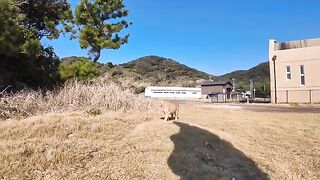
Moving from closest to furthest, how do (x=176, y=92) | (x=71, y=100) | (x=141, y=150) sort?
(x=141, y=150) → (x=71, y=100) → (x=176, y=92)

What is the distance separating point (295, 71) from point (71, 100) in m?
25.8

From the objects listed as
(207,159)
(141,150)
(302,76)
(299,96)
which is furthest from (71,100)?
(302,76)

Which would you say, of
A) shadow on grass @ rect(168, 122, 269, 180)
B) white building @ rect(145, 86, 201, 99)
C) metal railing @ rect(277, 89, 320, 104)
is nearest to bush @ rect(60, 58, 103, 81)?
shadow on grass @ rect(168, 122, 269, 180)

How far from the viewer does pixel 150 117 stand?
41.3 feet

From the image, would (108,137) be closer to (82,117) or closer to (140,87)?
(82,117)

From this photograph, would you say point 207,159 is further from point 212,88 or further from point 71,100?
point 212,88

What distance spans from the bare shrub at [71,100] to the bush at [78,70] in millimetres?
510

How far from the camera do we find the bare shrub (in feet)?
37.0

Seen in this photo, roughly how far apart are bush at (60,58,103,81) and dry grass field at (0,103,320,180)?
3551mm

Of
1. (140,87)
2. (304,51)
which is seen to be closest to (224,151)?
(140,87)

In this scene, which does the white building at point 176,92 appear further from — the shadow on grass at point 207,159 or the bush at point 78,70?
the shadow on grass at point 207,159

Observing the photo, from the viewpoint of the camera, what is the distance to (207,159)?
905 centimetres

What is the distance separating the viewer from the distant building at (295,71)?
33.5 meters

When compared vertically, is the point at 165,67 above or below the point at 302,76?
above
